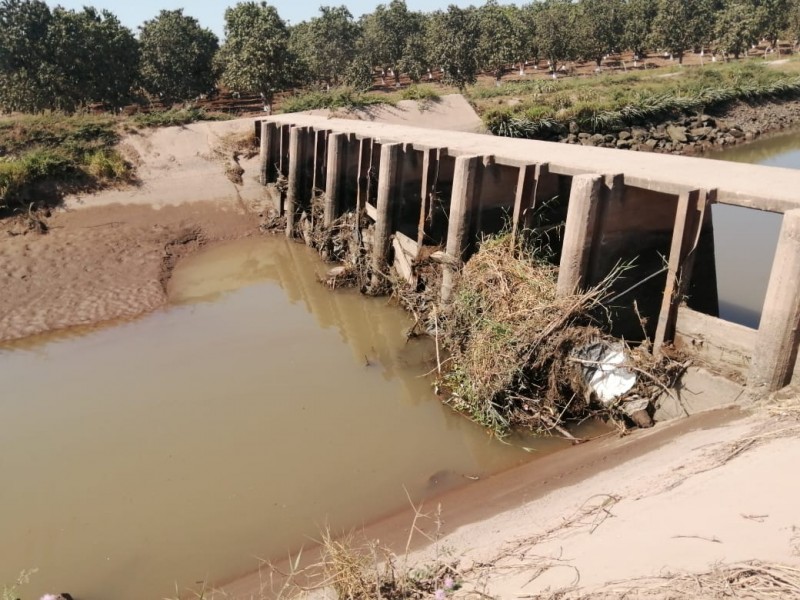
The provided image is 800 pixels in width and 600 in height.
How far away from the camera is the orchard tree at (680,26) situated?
44.5 m

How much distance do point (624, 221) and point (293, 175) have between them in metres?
9.12

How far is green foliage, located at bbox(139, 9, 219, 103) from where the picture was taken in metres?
31.7

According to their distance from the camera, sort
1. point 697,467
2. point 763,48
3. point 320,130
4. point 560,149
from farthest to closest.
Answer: point 763,48 → point 320,130 → point 560,149 → point 697,467

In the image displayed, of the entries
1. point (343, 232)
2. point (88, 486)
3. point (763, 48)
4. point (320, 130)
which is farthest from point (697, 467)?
point (763, 48)

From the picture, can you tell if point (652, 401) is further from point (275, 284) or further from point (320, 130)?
point (320, 130)

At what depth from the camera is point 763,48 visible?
56.3 meters

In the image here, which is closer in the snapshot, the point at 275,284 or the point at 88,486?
the point at 88,486

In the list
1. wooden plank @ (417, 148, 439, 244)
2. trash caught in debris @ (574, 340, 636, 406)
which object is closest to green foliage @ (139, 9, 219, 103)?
wooden plank @ (417, 148, 439, 244)

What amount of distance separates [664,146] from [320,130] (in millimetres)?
16011

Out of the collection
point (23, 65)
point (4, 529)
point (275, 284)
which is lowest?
point (4, 529)

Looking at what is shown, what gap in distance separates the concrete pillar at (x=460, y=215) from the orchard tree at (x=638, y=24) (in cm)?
4415

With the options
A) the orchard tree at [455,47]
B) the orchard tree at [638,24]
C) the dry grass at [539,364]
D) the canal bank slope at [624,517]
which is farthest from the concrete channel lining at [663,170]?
the orchard tree at [638,24]

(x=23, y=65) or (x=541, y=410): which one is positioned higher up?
(x=23, y=65)

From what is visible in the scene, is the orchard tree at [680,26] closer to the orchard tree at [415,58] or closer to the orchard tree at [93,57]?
the orchard tree at [415,58]
